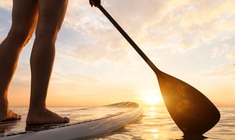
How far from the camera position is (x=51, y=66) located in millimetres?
2453

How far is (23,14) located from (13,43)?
0.94 ft

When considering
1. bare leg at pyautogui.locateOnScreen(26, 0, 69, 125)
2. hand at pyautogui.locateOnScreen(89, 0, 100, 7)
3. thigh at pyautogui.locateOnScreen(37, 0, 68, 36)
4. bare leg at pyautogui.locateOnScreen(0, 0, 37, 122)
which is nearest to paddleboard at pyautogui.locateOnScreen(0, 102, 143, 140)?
bare leg at pyautogui.locateOnScreen(26, 0, 69, 125)

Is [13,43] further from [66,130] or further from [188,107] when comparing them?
[188,107]

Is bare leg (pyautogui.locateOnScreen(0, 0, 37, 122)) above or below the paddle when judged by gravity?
above

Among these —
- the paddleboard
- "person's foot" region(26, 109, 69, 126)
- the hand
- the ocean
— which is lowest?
the ocean

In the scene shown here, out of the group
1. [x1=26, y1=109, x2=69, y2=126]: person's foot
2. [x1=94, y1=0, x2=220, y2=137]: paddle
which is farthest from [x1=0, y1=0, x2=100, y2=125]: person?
[x1=94, y1=0, x2=220, y2=137]: paddle

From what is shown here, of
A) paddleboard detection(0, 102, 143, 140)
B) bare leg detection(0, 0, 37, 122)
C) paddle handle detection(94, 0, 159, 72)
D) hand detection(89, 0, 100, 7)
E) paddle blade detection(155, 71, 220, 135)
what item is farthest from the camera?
paddle handle detection(94, 0, 159, 72)

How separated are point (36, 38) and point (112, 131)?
1328 millimetres

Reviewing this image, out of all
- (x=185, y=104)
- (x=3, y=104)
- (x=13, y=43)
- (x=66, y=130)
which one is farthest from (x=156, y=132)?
(x=13, y=43)

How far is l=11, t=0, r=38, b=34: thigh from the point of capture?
2.67 m

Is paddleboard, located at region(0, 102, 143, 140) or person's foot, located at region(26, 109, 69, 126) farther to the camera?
person's foot, located at region(26, 109, 69, 126)

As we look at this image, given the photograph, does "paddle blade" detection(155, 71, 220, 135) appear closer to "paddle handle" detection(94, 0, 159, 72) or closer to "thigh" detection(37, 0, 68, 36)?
"paddle handle" detection(94, 0, 159, 72)

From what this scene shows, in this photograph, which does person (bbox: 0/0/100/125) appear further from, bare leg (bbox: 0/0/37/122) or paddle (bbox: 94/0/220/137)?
paddle (bbox: 94/0/220/137)

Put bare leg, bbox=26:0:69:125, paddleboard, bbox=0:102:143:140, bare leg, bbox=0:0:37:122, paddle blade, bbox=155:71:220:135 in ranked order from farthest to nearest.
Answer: paddle blade, bbox=155:71:220:135 < bare leg, bbox=0:0:37:122 < bare leg, bbox=26:0:69:125 < paddleboard, bbox=0:102:143:140
